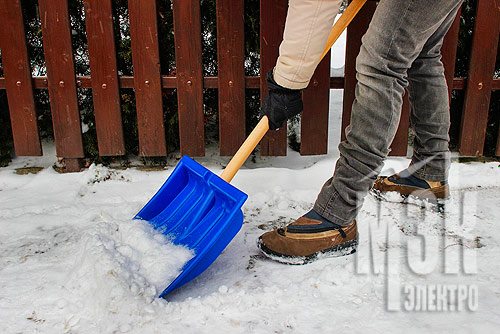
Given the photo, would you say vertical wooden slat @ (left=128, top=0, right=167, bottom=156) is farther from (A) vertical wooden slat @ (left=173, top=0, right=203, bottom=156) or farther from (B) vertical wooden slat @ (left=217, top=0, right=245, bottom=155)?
(B) vertical wooden slat @ (left=217, top=0, right=245, bottom=155)

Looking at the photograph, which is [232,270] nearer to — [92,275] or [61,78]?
[92,275]

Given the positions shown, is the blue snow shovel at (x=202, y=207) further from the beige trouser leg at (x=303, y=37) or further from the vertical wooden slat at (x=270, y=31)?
the vertical wooden slat at (x=270, y=31)

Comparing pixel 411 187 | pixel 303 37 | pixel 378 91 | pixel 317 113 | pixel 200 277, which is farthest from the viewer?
pixel 317 113

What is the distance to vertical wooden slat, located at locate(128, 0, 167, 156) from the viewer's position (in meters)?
2.76

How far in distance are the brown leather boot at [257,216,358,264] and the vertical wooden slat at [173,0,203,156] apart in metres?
1.07

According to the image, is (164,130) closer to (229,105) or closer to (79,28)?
(229,105)

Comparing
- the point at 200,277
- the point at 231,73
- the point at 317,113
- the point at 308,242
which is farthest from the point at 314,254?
the point at 231,73

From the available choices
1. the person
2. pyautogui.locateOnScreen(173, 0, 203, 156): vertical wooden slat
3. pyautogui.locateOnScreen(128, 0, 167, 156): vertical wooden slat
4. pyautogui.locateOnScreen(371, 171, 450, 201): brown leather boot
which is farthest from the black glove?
pyautogui.locateOnScreen(128, 0, 167, 156): vertical wooden slat

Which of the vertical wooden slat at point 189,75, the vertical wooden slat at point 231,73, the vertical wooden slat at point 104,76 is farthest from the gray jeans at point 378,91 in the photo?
the vertical wooden slat at point 104,76

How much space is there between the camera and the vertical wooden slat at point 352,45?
2.76 metres

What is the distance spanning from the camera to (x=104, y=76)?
9.40 ft

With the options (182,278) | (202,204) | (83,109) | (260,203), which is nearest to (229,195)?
(202,204)

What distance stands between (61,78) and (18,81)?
0.76 ft

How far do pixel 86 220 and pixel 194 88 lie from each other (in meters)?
0.92
